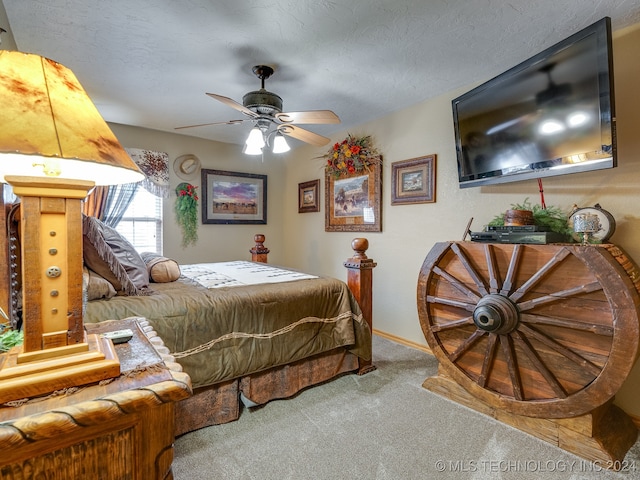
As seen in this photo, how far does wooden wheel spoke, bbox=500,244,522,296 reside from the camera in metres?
1.73

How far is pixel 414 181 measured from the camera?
120 inches

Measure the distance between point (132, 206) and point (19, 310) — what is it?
2.73 m

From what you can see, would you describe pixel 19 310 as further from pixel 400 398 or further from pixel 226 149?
pixel 226 149

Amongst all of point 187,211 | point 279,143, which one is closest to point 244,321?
point 279,143

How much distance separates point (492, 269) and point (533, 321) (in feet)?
1.10

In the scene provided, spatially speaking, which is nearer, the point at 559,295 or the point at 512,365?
the point at 559,295

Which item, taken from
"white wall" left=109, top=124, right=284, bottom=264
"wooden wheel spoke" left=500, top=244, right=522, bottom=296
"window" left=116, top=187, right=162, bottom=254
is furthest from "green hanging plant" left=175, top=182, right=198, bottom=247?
"wooden wheel spoke" left=500, top=244, right=522, bottom=296

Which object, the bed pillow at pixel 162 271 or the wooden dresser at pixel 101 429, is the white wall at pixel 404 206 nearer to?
the bed pillow at pixel 162 271

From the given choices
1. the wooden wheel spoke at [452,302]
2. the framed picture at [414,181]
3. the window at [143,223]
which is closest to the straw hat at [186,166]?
the window at [143,223]

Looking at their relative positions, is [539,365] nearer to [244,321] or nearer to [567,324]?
[567,324]

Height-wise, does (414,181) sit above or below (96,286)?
above

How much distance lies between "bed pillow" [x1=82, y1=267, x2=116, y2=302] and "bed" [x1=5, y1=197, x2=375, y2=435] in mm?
24

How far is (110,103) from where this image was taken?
2953 millimetres

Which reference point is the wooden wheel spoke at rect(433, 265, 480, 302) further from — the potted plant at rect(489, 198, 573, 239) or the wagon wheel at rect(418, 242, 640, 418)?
the potted plant at rect(489, 198, 573, 239)
